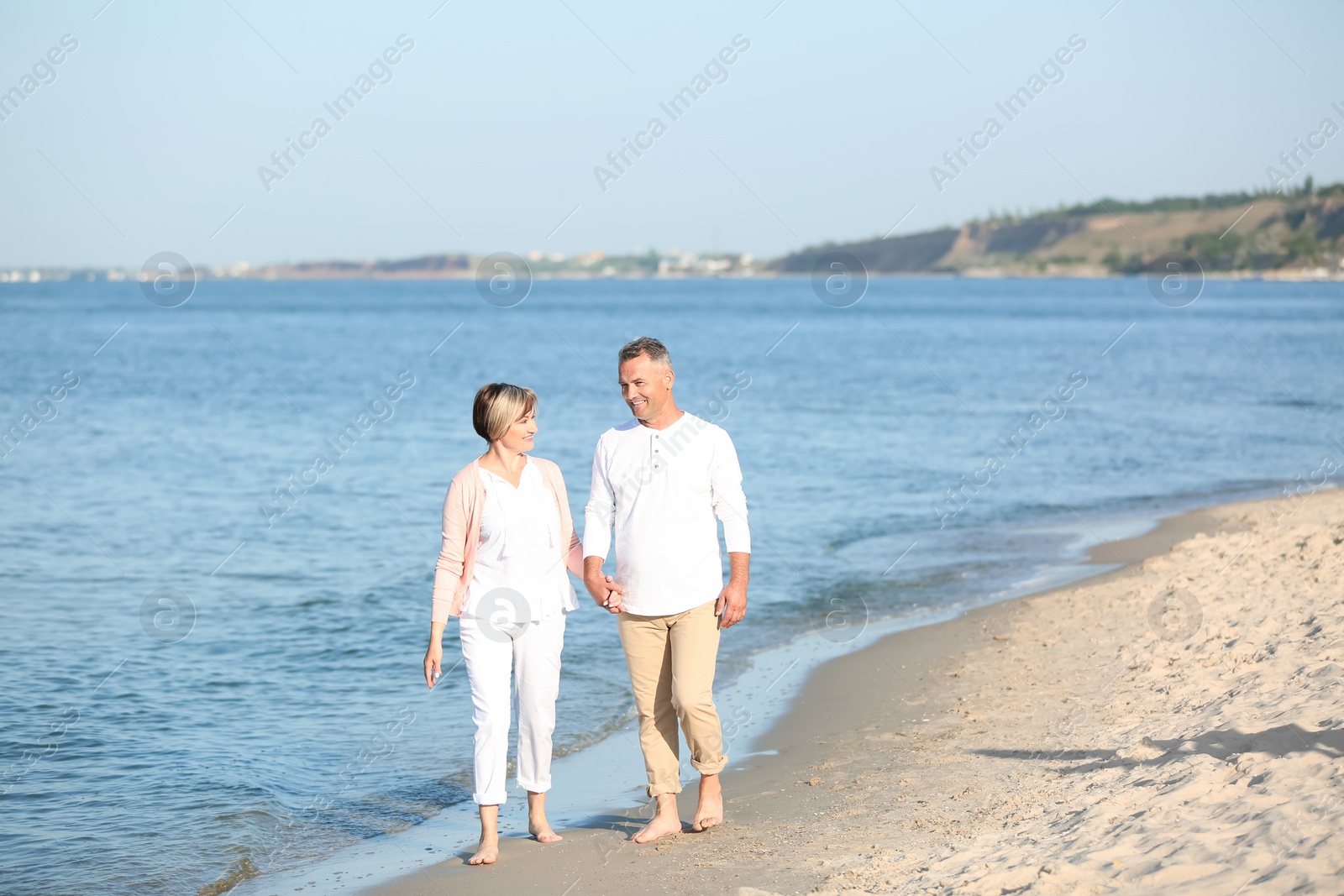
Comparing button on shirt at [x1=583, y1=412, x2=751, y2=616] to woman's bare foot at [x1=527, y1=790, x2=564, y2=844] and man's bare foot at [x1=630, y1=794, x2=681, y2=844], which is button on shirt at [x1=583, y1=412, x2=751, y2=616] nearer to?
man's bare foot at [x1=630, y1=794, x2=681, y2=844]

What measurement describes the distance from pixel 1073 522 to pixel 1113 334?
5237cm

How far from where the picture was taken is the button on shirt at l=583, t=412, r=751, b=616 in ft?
15.3

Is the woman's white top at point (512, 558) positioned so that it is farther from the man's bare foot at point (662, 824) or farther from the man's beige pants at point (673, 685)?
the man's bare foot at point (662, 824)

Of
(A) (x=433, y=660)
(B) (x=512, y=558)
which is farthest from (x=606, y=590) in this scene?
(A) (x=433, y=660)

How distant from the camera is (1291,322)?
65375 millimetres

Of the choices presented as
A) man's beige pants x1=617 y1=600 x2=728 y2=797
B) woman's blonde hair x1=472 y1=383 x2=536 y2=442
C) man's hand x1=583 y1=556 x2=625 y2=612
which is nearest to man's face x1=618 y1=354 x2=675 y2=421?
woman's blonde hair x1=472 y1=383 x2=536 y2=442

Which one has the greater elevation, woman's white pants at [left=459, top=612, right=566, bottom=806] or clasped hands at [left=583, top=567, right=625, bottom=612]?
clasped hands at [left=583, top=567, right=625, bottom=612]

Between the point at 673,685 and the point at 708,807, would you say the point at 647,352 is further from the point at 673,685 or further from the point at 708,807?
the point at 708,807

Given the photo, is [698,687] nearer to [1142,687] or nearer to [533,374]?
[1142,687]

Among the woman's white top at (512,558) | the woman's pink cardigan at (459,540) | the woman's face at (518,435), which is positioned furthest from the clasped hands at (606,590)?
the woman's face at (518,435)

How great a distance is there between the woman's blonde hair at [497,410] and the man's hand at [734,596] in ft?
3.52

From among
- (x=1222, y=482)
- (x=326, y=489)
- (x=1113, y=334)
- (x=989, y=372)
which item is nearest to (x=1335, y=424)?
(x=1222, y=482)

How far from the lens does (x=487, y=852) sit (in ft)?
16.0

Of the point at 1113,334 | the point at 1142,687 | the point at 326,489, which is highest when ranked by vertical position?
the point at 1113,334
